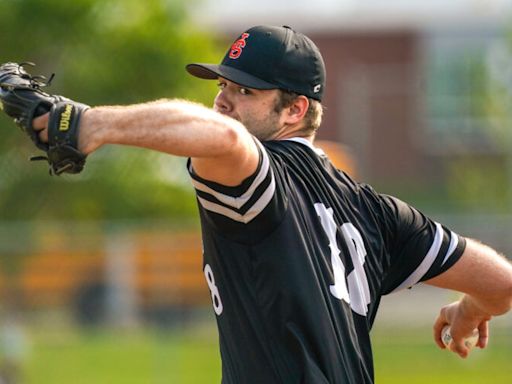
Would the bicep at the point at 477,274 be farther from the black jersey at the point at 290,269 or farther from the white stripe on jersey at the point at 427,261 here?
the black jersey at the point at 290,269

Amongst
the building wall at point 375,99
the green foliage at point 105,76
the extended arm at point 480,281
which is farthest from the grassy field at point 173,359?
the building wall at point 375,99

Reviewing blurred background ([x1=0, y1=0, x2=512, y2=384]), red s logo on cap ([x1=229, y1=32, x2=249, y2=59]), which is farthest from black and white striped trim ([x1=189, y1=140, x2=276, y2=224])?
blurred background ([x1=0, y1=0, x2=512, y2=384])

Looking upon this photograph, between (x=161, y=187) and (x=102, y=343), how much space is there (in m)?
3.23

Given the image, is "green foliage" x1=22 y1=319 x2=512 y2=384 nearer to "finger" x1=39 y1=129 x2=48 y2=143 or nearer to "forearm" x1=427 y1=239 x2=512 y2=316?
"forearm" x1=427 y1=239 x2=512 y2=316

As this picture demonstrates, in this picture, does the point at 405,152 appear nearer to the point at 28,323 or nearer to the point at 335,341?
the point at 28,323

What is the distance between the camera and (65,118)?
436cm

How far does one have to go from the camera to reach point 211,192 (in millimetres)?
4844

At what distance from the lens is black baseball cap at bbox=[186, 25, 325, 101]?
526 centimetres

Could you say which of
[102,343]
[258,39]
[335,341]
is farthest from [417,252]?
[102,343]

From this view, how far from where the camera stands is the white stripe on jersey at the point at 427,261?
19.0 ft

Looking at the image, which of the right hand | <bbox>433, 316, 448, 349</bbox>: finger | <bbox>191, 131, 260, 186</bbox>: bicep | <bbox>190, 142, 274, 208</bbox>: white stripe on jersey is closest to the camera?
<bbox>191, 131, 260, 186</bbox>: bicep

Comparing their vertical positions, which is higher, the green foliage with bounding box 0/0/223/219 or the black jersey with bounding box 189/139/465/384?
the black jersey with bounding box 189/139/465/384

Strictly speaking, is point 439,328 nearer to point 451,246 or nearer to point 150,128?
point 451,246

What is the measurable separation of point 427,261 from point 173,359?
10609mm
